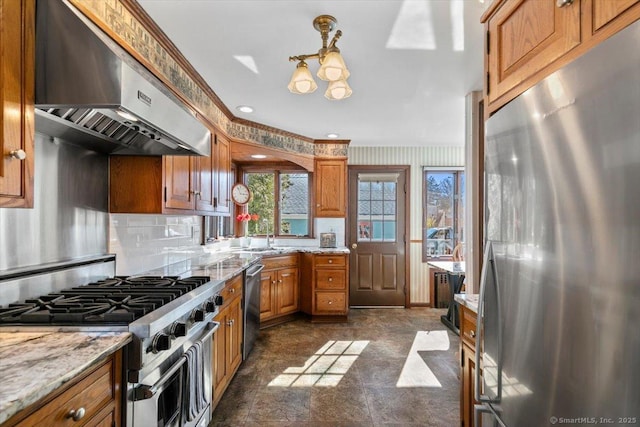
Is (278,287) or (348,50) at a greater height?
(348,50)

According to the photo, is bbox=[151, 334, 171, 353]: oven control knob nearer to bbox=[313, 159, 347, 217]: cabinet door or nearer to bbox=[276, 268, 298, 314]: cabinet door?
bbox=[276, 268, 298, 314]: cabinet door

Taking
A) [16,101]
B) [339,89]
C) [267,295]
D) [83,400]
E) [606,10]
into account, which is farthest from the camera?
[267,295]

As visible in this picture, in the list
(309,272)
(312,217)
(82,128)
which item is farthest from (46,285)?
(312,217)

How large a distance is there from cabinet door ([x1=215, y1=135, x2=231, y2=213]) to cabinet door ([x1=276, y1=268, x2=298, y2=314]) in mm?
1193

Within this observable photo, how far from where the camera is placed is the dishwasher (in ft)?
9.62

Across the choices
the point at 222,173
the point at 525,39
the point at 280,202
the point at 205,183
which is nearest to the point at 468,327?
the point at 525,39

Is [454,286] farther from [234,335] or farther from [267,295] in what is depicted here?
[234,335]

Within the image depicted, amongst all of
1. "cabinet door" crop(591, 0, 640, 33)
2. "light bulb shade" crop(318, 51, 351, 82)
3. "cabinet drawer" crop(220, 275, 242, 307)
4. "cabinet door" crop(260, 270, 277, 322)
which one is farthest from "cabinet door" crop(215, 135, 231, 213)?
"cabinet door" crop(591, 0, 640, 33)

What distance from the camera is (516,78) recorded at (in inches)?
49.1

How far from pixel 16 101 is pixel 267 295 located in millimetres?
3195

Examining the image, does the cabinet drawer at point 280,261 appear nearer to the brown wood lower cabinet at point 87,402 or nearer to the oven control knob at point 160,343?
the oven control knob at point 160,343

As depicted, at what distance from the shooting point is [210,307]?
190 cm

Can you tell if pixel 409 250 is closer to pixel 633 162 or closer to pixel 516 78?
pixel 516 78

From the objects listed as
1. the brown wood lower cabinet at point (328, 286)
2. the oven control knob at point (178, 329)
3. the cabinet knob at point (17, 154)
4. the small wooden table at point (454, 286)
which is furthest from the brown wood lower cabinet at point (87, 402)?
the small wooden table at point (454, 286)
